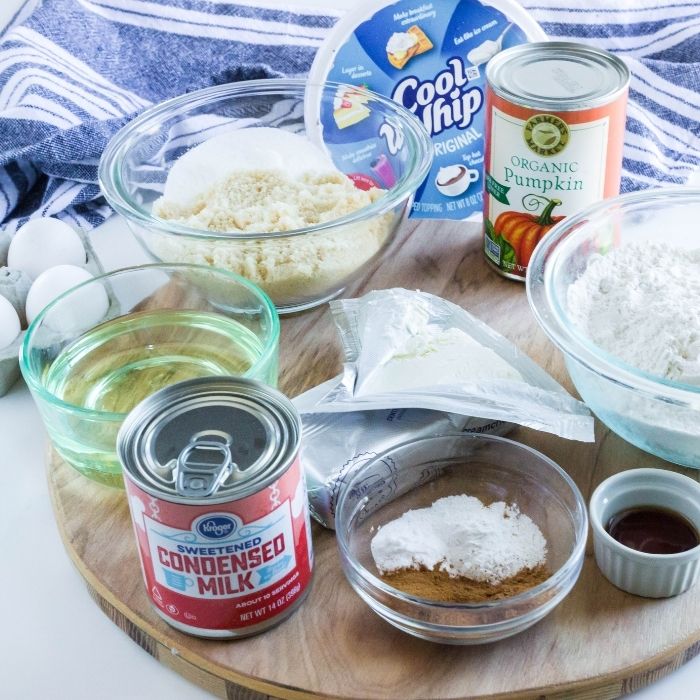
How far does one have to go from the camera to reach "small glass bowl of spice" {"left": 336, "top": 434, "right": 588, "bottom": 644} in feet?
3.27

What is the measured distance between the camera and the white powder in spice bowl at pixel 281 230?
4.60 ft

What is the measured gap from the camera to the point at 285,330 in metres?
1.46

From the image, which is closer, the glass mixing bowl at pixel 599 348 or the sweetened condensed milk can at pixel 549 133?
the glass mixing bowl at pixel 599 348

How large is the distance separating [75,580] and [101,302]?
365 mm

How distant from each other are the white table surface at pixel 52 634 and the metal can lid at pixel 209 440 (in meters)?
0.23

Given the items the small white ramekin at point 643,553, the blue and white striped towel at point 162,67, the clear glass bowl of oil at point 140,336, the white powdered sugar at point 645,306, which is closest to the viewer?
the small white ramekin at point 643,553

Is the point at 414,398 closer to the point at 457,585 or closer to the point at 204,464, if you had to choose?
the point at 457,585

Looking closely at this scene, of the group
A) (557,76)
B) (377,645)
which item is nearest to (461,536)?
(377,645)

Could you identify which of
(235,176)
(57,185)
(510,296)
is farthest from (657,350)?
(57,185)

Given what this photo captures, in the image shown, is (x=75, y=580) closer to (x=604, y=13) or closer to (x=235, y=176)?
(x=235, y=176)

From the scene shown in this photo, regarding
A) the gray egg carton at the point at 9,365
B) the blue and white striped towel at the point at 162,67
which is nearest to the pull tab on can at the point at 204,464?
the gray egg carton at the point at 9,365

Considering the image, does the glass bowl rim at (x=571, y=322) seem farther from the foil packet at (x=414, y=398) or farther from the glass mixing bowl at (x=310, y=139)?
the glass mixing bowl at (x=310, y=139)

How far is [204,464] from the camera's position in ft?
3.07

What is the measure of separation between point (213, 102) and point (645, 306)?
2.45 ft
